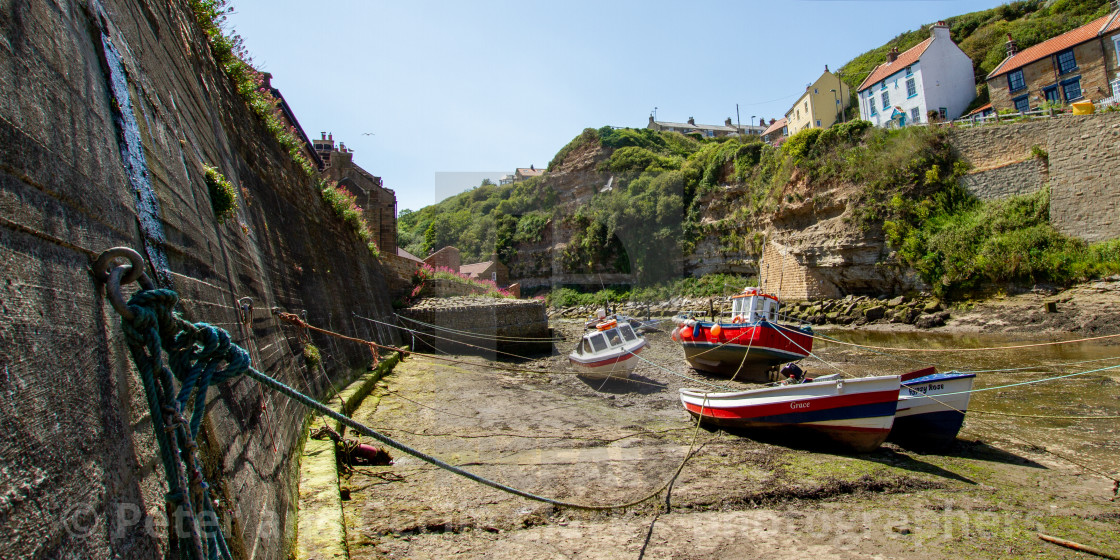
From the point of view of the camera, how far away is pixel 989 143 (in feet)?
78.2

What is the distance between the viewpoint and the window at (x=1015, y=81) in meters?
32.0

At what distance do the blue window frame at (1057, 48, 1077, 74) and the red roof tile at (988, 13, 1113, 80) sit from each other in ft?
1.04

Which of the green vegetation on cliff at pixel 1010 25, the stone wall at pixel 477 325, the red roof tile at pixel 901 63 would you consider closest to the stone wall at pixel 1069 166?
the red roof tile at pixel 901 63

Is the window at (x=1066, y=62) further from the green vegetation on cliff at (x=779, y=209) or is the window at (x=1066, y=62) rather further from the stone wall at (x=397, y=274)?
the stone wall at (x=397, y=274)

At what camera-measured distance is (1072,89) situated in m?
30.0

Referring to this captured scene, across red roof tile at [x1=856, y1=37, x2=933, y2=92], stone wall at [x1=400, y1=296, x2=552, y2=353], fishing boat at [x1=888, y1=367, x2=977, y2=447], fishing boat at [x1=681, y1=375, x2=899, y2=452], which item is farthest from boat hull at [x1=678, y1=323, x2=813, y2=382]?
red roof tile at [x1=856, y1=37, x2=933, y2=92]

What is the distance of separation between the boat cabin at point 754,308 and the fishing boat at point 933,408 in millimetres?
7533

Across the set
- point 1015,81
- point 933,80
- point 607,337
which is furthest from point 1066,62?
point 607,337

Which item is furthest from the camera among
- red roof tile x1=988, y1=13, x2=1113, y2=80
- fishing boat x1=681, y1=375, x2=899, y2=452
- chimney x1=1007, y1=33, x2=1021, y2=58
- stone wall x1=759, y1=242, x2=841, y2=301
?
chimney x1=1007, y1=33, x2=1021, y2=58

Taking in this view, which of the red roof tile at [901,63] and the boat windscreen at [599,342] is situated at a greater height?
the red roof tile at [901,63]

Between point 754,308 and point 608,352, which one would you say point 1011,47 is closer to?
point 754,308

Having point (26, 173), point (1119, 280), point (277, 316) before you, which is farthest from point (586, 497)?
point (1119, 280)

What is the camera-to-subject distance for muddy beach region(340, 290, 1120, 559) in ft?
15.1

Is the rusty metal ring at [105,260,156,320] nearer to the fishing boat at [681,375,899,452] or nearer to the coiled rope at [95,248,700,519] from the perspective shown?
the coiled rope at [95,248,700,519]
